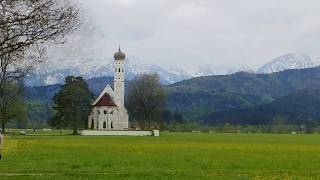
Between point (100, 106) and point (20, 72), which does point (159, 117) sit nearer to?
point (100, 106)

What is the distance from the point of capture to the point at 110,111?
521ft

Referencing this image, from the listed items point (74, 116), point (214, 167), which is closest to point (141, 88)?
point (74, 116)

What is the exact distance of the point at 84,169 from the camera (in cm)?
2964

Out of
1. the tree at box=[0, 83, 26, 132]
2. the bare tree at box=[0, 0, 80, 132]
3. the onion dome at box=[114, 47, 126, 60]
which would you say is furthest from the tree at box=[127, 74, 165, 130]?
the bare tree at box=[0, 0, 80, 132]

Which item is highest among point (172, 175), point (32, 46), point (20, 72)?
point (20, 72)

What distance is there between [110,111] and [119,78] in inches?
634

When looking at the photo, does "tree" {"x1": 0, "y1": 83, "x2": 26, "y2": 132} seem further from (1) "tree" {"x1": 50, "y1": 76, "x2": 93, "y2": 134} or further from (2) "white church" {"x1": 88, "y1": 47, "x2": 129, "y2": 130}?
(2) "white church" {"x1": 88, "y1": 47, "x2": 129, "y2": 130}

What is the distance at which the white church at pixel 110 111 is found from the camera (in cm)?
15650

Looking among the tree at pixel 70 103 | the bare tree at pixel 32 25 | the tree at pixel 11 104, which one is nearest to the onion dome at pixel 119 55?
the tree at pixel 70 103

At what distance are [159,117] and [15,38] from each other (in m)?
133

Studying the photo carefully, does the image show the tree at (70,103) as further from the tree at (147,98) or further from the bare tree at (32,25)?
the bare tree at (32,25)

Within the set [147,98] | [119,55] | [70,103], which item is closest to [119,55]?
[119,55]

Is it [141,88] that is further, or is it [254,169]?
[141,88]

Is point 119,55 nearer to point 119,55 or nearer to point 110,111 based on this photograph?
point 119,55
